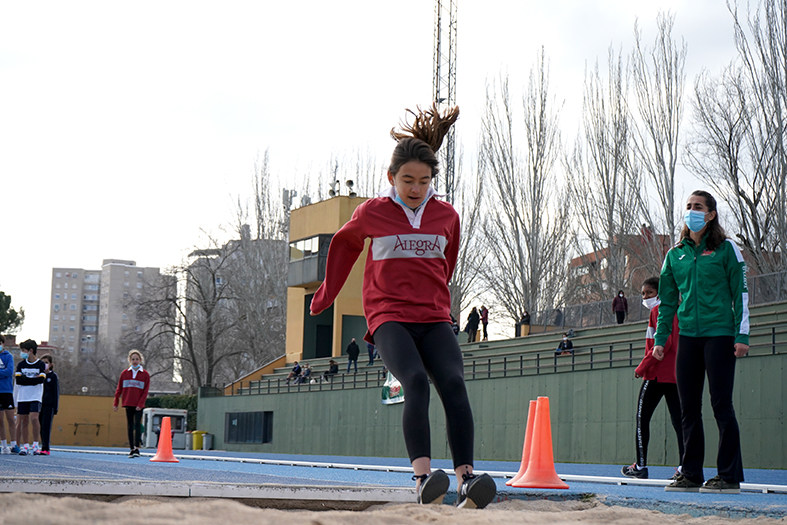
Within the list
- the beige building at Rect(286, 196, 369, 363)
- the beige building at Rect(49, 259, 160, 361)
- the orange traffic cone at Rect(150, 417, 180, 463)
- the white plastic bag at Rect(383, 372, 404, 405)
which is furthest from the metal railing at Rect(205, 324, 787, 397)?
the beige building at Rect(49, 259, 160, 361)

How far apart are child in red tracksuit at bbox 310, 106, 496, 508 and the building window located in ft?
99.6

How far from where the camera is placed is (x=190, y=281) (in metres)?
49.5

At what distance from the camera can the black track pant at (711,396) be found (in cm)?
593

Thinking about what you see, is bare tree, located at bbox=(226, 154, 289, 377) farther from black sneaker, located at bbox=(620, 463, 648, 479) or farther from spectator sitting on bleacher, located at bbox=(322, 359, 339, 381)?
black sneaker, located at bbox=(620, 463, 648, 479)

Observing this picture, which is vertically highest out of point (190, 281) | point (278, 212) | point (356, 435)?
point (278, 212)

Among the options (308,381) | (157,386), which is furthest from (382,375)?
(157,386)

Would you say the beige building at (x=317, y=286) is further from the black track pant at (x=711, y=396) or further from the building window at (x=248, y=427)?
the black track pant at (x=711, y=396)

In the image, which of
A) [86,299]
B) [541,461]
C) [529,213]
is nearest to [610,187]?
[529,213]

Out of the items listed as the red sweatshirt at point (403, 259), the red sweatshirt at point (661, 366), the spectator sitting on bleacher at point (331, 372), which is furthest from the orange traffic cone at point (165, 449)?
the spectator sitting on bleacher at point (331, 372)

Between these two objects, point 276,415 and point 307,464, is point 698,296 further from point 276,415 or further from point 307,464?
point 276,415

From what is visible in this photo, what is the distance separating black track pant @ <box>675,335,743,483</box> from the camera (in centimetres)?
593

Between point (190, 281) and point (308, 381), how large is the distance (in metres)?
17.9

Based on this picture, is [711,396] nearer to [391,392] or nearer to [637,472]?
[637,472]

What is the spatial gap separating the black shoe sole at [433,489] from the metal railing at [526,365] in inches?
511
